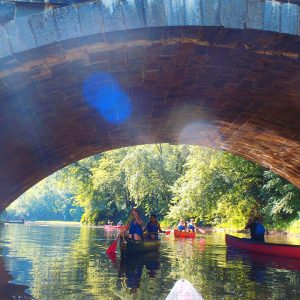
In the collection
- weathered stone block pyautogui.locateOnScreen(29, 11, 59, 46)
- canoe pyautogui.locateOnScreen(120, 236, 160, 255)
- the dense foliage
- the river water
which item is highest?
the dense foliage

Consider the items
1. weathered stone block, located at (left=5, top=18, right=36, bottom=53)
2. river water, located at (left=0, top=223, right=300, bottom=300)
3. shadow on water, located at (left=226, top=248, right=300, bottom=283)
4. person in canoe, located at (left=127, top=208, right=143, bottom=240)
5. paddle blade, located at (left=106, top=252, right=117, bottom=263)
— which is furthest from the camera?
person in canoe, located at (left=127, top=208, right=143, bottom=240)

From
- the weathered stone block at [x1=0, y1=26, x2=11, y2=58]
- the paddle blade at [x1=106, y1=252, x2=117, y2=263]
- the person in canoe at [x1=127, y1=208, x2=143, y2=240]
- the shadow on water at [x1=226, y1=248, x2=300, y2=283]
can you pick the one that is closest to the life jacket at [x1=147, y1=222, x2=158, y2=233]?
the person in canoe at [x1=127, y1=208, x2=143, y2=240]

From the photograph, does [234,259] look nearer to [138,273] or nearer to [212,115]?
[138,273]

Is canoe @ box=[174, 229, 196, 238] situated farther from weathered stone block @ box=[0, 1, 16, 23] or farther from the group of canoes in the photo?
weathered stone block @ box=[0, 1, 16, 23]

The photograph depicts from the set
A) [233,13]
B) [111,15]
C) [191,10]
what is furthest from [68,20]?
[233,13]

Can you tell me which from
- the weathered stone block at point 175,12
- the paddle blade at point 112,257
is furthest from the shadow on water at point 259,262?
the weathered stone block at point 175,12

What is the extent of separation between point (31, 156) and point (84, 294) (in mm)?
3536

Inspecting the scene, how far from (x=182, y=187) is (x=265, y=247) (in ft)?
68.6

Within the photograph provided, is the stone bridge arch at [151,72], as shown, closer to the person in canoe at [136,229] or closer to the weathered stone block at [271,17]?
the weathered stone block at [271,17]

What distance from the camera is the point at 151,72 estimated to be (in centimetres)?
688

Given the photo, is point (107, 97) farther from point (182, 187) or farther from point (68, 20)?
point (182, 187)

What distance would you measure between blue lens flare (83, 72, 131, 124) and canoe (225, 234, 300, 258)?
9081 millimetres

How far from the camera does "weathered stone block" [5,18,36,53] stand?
489 centimetres

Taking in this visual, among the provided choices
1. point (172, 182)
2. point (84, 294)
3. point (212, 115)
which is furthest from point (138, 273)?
point (172, 182)
